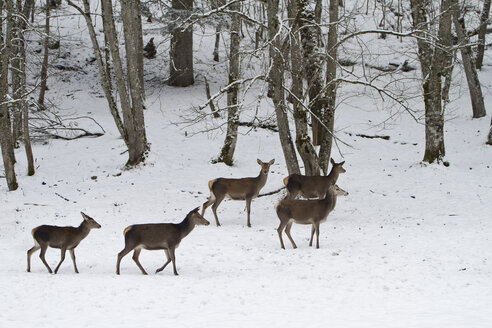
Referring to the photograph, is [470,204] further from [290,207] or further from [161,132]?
[161,132]

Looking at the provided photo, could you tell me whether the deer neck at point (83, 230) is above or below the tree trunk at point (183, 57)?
below

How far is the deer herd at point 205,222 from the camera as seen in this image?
366 inches

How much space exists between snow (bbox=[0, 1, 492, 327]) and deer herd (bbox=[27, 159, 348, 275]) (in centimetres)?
42

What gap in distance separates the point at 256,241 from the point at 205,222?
180 centimetres

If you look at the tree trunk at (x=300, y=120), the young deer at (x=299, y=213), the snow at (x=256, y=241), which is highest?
the tree trunk at (x=300, y=120)

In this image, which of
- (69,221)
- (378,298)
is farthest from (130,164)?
(378,298)

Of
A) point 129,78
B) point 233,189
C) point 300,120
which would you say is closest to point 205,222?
point 233,189

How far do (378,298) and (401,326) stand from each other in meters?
1.35

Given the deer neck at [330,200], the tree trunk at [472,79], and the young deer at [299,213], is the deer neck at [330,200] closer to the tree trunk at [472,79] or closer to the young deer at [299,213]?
the young deer at [299,213]

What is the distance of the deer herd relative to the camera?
9305mm

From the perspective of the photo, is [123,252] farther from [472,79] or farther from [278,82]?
[472,79]

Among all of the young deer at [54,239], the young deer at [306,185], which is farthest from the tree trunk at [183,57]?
the young deer at [54,239]

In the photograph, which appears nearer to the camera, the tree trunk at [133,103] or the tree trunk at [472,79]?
the tree trunk at [133,103]

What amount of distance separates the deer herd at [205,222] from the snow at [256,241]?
0.42 m
